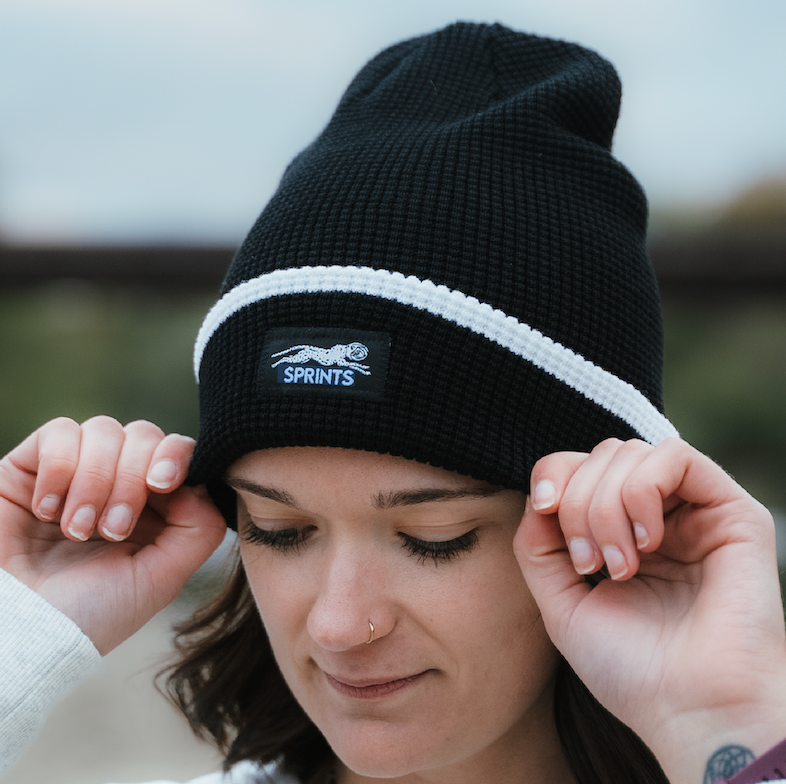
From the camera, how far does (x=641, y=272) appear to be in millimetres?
1362

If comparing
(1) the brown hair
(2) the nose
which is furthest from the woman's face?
(1) the brown hair

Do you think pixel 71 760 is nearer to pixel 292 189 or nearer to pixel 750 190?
pixel 292 189

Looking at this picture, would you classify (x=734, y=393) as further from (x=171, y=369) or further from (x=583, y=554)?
(x=171, y=369)

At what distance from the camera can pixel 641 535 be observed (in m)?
1.01

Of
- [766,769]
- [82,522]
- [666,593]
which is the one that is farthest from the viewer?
[82,522]

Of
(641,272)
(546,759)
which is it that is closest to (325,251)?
(641,272)

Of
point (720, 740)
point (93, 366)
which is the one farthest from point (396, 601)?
point (93, 366)

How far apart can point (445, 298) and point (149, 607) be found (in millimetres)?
743

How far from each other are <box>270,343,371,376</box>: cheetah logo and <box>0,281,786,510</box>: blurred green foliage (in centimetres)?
81

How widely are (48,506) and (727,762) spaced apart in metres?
1.02

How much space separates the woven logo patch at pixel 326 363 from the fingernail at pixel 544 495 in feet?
0.81

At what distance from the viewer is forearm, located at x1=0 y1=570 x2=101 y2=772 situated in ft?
4.27

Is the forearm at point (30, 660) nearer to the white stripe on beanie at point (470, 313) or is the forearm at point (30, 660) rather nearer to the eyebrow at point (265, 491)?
the eyebrow at point (265, 491)

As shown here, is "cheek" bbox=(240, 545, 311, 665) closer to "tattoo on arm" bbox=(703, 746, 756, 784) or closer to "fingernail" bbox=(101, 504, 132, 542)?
"fingernail" bbox=(101, 504, 132, 542)
